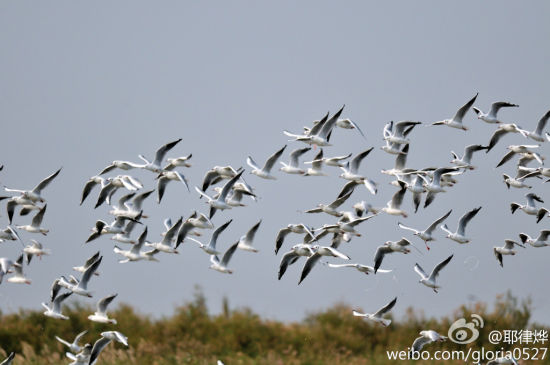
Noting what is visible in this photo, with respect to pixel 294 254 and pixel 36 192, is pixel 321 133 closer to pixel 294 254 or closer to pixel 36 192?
pixel 294 254

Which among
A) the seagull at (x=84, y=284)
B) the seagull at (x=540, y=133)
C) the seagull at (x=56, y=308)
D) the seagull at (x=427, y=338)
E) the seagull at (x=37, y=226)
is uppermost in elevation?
the seagull at (x=540, y=133)

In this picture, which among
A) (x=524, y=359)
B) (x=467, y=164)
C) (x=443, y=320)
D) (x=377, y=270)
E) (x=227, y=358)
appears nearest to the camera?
(x=377, y=270)

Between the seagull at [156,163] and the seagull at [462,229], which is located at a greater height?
the seagull at [156,163]

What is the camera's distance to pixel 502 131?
28.0 m

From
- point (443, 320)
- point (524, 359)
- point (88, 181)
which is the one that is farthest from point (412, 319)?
point (88, 181)

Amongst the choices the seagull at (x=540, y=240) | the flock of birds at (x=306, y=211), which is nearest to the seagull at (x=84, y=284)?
the flock of birds at (x=306, y=211)

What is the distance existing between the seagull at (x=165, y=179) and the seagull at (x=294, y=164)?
108 inches

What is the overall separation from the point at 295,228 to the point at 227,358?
24.4 ft

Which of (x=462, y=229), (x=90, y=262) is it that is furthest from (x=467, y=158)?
(x=90, y=262)

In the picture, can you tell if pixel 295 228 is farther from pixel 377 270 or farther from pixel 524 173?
pixel 524 173

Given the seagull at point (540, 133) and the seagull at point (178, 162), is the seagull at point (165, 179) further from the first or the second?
the seagull at point (540, 133)

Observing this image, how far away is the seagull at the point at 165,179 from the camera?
2658cm

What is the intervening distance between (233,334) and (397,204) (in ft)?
35.4

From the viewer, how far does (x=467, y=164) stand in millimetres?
26688
